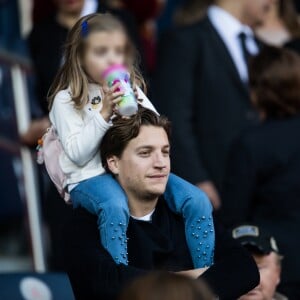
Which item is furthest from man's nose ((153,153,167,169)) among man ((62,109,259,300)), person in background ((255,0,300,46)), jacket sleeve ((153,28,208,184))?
person in background ((255,0,300,46))

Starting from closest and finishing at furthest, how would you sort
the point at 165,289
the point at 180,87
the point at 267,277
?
the point at 165,289 < the point at 267,277 < the point at 180,87

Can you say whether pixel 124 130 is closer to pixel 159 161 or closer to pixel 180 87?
pixel 159 161

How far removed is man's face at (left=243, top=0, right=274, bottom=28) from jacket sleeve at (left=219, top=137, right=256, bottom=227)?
47.7 inches

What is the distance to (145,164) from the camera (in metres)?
3.95

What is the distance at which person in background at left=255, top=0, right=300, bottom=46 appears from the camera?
22.7ft

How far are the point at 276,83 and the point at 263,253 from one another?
85 centimetres

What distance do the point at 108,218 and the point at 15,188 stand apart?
3136 mm

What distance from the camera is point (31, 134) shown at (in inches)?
232

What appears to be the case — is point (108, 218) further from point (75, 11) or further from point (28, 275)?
point (75, 11)

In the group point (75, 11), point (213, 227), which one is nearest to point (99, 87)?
point (213, 227)

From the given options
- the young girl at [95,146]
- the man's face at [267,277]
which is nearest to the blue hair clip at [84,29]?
the young girl at [95,146]

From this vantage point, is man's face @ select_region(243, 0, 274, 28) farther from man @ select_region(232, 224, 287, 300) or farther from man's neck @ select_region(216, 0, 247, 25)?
man @ select_region(232, 224, 287, 300)

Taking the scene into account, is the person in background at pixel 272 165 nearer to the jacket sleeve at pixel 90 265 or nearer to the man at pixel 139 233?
the man at pixel 139 233

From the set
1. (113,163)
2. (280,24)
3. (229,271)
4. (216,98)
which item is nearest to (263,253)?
(229,271)
